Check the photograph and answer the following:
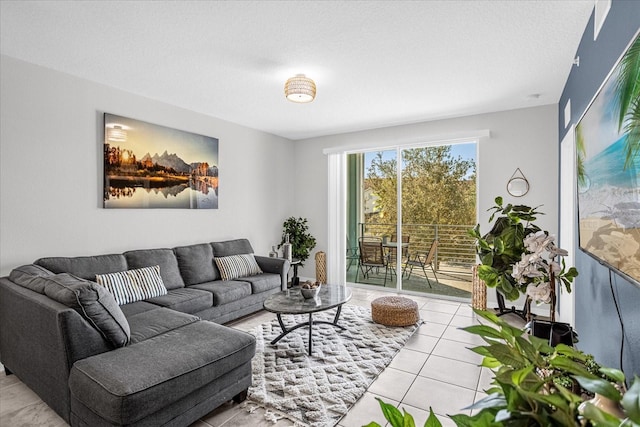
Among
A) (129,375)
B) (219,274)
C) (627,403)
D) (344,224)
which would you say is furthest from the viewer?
(344,224)

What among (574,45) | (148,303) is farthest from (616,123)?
(148,303)

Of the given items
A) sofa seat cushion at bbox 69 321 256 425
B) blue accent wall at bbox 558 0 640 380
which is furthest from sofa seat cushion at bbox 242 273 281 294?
blue accent wall at bbox 558 0 640 380

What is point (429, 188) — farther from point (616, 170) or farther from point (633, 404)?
point (633, 404)

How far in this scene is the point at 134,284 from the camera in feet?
10.5

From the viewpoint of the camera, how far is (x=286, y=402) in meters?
2.25

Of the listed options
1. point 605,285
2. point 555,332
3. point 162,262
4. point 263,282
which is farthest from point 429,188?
point 162,262

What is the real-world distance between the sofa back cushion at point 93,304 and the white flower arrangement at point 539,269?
7.87ft

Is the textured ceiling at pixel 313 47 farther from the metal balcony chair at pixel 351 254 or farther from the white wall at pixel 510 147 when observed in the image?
the metal balcony chair at pixel 351 254

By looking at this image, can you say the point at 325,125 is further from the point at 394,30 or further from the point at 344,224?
the point at 394,30

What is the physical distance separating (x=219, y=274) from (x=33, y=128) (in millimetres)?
2339

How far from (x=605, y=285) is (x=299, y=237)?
4.40 metres

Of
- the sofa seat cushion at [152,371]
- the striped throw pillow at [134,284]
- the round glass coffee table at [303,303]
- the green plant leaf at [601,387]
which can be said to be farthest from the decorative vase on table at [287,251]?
the green plant leaf at [601,387]

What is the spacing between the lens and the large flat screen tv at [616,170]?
1110 millimetres

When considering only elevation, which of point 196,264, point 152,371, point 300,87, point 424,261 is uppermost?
point 300,87
